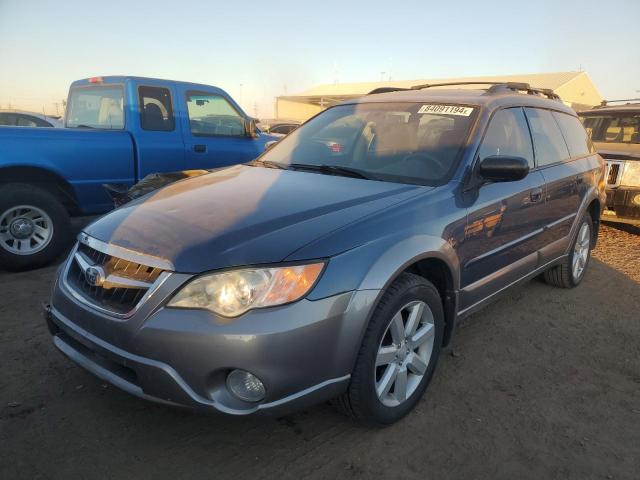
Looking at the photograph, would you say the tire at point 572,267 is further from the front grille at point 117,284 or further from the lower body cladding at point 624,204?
the front grille at point 117,284

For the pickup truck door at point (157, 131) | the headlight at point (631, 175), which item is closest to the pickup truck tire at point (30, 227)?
the pickup truck door at point (157, 131)

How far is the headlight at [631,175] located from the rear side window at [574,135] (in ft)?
6.36

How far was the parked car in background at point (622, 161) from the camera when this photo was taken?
20.4 ft

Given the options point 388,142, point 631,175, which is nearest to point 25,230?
point 388,142

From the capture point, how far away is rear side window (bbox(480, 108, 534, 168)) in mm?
3160

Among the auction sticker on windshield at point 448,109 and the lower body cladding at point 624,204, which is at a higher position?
the auction sticker on windshield at point 448,109

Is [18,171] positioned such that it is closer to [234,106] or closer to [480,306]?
[234,106]

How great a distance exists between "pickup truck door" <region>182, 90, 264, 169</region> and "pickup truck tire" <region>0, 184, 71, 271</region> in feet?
5.05

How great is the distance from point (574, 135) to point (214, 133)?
3.94m

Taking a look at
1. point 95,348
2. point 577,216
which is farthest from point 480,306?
point 95,348

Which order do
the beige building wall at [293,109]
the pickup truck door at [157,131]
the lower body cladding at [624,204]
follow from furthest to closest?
the beige building wall at [293,109] < the lower body cladding at [624,204] < the pickup truck door at [157,131]

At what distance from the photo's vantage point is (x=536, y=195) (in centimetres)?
348

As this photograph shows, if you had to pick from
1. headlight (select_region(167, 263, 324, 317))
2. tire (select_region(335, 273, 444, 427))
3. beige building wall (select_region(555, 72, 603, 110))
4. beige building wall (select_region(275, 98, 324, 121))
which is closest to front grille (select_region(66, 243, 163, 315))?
headlight (select_region(167, 263, 324, 317))

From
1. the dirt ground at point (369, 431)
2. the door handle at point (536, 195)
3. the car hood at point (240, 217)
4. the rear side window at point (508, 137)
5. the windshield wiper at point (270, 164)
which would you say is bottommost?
the dirt ground at point (369, 431)
